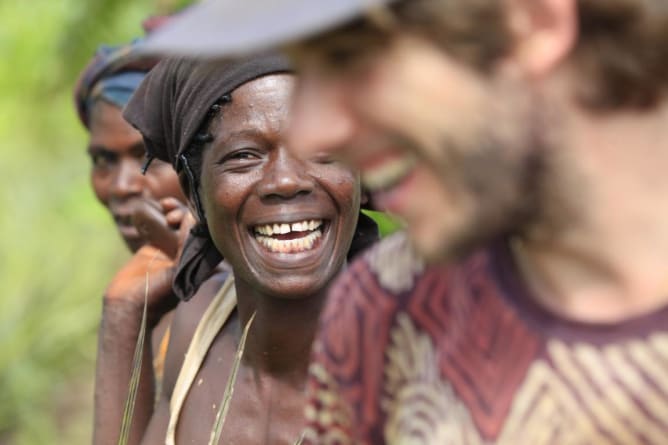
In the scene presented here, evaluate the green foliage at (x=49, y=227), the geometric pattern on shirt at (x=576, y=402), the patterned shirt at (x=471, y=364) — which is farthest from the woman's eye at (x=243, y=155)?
the green foliage at (x=49, y=227)

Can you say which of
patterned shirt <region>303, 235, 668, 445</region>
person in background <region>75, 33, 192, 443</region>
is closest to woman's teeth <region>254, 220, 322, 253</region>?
person in background <region>75, 33, 192, 443</region>

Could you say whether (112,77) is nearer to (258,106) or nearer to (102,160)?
(102,160)

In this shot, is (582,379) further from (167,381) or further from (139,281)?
(139,281)

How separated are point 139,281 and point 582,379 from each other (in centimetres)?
254

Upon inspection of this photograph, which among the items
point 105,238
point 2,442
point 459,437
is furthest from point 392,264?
point 105,238

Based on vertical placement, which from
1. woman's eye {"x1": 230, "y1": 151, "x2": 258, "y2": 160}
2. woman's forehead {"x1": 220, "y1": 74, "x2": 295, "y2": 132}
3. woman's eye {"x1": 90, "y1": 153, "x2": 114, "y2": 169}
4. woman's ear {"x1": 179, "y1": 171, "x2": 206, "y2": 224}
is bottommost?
woman's eye {"x1": 90, "y1": 153, "x2": 114, "y2": 169}

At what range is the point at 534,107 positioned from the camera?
6.77ft

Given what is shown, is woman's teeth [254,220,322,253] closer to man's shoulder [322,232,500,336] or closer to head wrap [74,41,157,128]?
man's shoulder [322,232,500,336]

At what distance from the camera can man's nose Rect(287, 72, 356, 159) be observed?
210cm

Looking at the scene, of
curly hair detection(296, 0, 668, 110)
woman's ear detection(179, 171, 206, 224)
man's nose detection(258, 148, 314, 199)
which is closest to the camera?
curly hair detection(296, 0, 668, 110)

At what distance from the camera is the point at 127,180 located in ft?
17.2

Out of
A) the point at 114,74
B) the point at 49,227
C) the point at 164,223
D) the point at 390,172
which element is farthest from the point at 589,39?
the point at 49,227

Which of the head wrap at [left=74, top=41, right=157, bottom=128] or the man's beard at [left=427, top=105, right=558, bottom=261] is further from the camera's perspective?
the head wrap at [left=74, top=41, right=157, bottom=128]

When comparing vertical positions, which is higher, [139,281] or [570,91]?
[570,91]
